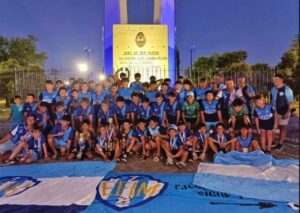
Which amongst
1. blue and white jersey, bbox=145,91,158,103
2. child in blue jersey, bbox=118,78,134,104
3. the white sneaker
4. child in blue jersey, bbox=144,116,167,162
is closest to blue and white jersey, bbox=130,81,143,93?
child in blue jersey, bbox=118,78,134,104

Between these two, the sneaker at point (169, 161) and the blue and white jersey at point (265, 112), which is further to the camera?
the blue and white jersey at point (265, 112)

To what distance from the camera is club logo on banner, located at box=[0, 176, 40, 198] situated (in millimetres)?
4391

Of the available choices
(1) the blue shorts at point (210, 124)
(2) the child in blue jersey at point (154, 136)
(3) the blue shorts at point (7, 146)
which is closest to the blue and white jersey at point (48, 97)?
(3) the blue shorts at point (7, 146)

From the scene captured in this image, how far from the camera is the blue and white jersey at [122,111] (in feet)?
24.5

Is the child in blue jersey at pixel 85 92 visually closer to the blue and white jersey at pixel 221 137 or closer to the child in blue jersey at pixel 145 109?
the child in blue jersey at pixel 145 109

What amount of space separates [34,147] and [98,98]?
2082mm

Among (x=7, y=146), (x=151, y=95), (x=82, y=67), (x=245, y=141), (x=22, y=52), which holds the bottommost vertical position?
(x=7, y=146)

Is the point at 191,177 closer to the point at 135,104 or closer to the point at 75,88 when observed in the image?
the point at 135,104

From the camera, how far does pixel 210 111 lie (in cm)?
710

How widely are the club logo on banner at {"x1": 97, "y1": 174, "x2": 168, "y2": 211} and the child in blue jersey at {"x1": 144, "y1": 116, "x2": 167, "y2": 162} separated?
1.51 metres

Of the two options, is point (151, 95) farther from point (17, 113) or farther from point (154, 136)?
point (17, 113)

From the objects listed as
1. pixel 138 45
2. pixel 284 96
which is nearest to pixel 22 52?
pixel 138 45

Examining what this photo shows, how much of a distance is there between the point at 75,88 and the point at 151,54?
4348mm

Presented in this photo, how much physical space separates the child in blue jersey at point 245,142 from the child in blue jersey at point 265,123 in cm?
25
